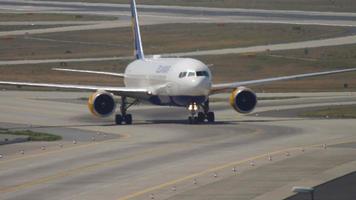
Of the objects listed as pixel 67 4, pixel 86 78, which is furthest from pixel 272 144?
pixel 67 4

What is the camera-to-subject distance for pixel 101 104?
61344 mm

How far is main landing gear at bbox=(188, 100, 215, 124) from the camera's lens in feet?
201

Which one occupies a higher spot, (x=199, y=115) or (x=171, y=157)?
(x=199, y=115)

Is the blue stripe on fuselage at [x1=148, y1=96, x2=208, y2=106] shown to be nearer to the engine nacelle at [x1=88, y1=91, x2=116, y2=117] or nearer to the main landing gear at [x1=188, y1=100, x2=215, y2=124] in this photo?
the main landing gear at [x1=188, y1=100, x2=215, y2=124]

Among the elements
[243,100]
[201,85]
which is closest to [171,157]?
[201,85]

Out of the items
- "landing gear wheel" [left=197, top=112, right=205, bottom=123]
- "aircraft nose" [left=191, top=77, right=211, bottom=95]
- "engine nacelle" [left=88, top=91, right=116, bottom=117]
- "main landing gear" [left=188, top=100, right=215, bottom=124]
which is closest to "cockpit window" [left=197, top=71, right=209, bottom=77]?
"aircraft nose" [left=191, top=77, right=211, bottom=95]

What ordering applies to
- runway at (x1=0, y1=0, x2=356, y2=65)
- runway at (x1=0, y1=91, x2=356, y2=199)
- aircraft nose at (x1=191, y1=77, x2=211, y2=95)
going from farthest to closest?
runway at (x1=0, y1=0, x2=356, y2=65)
aircraft nose at (x1=191, y1=77, x2=211, y2=95)
runway at (x1=0, y1=91, x2=356, y2=199)

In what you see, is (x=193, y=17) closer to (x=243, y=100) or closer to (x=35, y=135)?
(x=243, y=100)

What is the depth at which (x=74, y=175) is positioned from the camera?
133ft

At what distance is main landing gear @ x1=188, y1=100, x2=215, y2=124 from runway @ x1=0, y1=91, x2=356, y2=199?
1.73ft

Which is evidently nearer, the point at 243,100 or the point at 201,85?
the point at 201,85

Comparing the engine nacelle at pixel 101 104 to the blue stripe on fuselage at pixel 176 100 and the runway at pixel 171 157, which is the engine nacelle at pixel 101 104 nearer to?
the runway at pixel 171 157

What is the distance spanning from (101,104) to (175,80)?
3.61 meters

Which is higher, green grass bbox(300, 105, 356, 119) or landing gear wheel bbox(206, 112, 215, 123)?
green grass bbox(300, 105, 356, 119)
